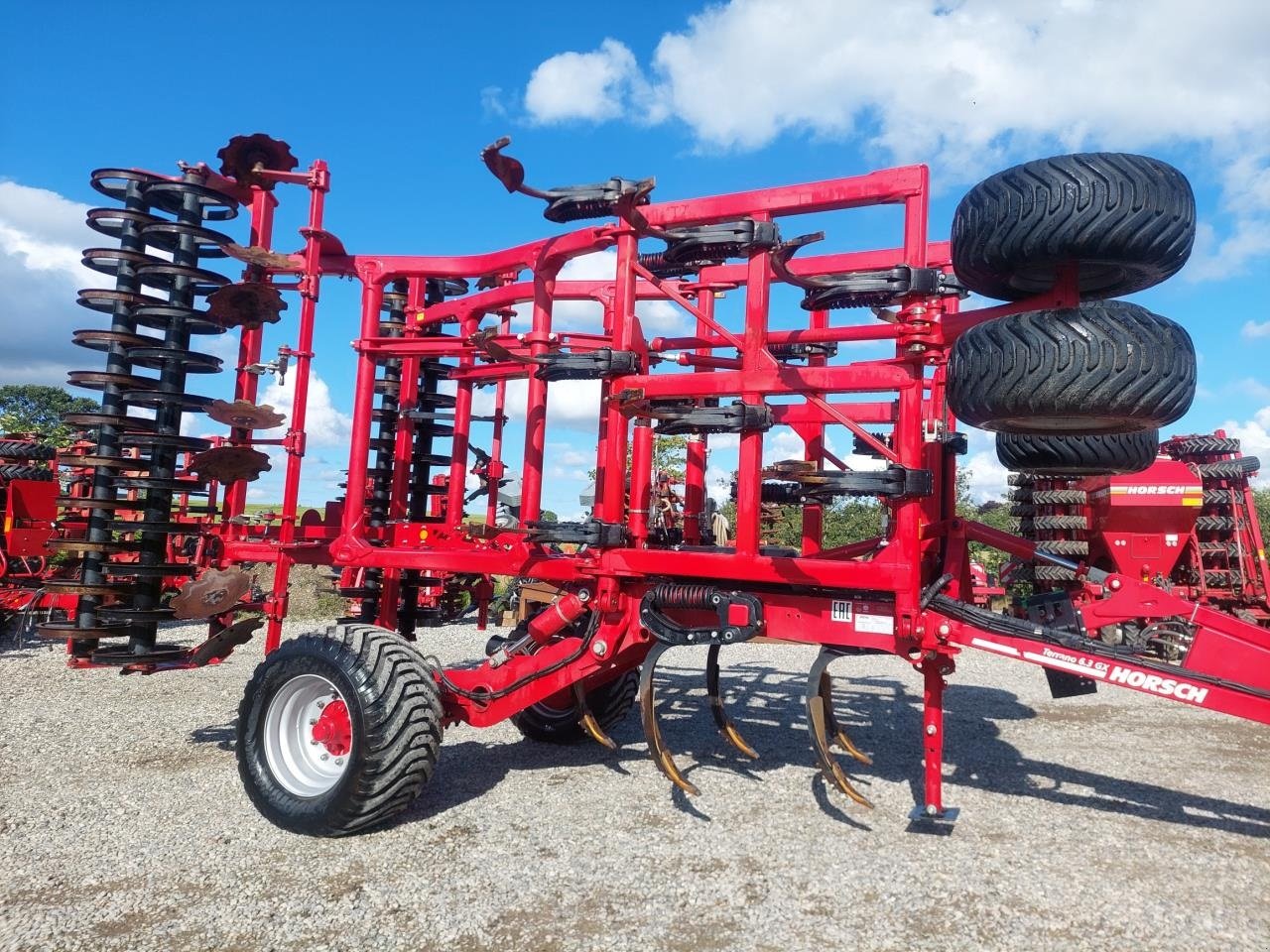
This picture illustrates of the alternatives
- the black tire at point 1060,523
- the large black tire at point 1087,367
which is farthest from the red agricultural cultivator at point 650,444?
the black tire at point 1060,523

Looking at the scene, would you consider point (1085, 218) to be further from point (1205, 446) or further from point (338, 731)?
point (1205, 446)

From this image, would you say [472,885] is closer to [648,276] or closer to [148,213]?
[648,276]

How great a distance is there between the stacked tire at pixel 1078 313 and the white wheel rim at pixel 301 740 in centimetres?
349

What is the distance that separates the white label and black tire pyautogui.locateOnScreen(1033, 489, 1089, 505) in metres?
8.19

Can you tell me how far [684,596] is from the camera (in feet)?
14.7

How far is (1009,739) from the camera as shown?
6.73 metres

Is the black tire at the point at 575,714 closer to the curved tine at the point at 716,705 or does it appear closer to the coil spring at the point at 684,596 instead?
the curved tine at the point at 716,705

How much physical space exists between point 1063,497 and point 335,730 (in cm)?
981

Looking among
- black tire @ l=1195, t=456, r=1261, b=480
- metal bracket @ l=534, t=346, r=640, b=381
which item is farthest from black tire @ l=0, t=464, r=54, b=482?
black tire @ l=1195, t=456, r=1261, b=480

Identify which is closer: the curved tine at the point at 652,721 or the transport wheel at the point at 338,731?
the transport wheel at the point at 338,731

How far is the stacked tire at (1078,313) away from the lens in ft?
11.6

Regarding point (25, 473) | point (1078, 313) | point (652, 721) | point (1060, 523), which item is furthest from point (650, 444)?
point (25, 473)

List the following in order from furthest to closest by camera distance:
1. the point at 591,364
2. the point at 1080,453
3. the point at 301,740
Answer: the point at 1080,453 < the point at 591,364 < the point at 301,740

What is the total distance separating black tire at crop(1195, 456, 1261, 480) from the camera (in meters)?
11.4
